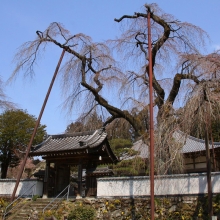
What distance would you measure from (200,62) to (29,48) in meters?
8.43

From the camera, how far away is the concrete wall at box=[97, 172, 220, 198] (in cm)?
1170

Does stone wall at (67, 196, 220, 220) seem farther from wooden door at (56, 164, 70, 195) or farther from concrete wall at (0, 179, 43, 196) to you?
concrete wall at (0, 179, 43, 196)

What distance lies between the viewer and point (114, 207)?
1258cm

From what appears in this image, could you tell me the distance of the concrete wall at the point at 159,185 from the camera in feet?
38.4

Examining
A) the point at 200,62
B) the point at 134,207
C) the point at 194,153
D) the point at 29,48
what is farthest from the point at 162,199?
the point at 194,153

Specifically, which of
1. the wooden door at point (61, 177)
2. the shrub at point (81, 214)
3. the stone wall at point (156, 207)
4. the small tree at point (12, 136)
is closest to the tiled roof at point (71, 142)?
the wooden door at point (61, 177)

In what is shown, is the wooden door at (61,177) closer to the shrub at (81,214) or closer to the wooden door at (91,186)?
the wooden door at (91,186)

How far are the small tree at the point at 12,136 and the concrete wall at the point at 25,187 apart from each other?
892 centimetres

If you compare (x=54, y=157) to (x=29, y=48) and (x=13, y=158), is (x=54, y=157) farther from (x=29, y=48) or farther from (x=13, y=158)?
(x=13, y=158)

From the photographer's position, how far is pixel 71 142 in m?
15.2

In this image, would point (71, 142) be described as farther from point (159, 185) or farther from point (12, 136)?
point (12, 136)

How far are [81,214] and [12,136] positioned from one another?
15035 mm

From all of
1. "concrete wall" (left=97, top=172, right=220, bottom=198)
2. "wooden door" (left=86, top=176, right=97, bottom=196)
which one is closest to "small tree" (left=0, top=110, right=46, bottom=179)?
"wooden door" (left=86, top=176, right=97, bottom=196)

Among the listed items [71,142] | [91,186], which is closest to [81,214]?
[91,186]
